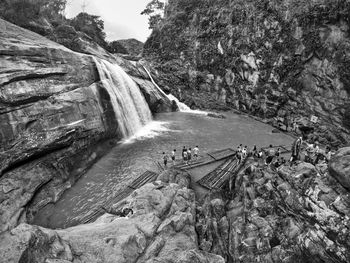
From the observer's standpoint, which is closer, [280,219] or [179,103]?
[280,219]

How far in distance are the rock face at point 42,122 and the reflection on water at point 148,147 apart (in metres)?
1.37

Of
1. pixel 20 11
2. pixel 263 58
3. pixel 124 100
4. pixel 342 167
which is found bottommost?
pixel 342 167

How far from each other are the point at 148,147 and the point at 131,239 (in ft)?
51.3

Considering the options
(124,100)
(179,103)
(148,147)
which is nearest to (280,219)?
(148,147)

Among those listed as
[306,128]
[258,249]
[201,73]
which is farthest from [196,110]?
[258,249]

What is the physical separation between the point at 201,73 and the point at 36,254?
46.2 meters

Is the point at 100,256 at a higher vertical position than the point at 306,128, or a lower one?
higher

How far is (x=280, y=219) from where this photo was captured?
464 inches

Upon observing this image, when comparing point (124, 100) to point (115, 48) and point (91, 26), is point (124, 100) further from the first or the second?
point (115, 48)

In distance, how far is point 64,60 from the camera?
2288 centimetres

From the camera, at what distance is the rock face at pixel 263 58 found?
31.5 metres

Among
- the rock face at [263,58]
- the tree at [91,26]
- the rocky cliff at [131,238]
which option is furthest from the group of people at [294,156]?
the tree at [91,26]

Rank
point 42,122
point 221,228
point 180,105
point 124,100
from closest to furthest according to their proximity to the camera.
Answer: point 221,228 < point 42,122 < point 124,100 < point 180,105

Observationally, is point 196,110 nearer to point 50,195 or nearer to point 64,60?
point 64,60
